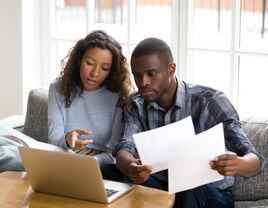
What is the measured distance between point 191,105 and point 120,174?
411 millimetres

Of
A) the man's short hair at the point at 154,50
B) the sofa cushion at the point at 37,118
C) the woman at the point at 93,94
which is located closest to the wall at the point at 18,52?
the sofa cushion at the point at 37,118

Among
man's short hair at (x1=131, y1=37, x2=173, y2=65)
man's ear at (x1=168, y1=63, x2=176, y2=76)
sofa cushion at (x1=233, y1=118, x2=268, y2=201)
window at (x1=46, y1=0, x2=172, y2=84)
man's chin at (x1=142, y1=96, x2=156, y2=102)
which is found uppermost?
window at (x1=46, y1=0, x2=172, y2=84)

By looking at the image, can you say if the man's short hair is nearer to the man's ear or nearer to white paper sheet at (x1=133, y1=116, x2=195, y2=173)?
the man's ear

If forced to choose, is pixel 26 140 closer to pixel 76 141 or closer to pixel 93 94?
pixel 76 141

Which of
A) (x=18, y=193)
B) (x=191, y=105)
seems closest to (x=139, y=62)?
(x=191, y=105)

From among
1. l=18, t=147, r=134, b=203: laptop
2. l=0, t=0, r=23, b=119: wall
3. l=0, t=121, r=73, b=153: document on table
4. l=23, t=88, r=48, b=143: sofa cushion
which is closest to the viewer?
l=18, t=147, r=134, b=203: laptop

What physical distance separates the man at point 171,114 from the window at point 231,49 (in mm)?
627

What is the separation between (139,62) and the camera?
2197 millimetres

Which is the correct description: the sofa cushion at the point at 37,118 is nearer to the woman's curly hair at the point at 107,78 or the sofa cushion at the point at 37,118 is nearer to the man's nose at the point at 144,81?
the woman's curly hair at the point at 107,78

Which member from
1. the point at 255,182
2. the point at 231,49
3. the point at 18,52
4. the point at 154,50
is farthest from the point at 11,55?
the point at 255,182

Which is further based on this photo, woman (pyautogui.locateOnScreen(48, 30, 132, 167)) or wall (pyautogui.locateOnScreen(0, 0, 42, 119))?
wall (pyautogui.locateOnScreen(0, 0, 42, 119))

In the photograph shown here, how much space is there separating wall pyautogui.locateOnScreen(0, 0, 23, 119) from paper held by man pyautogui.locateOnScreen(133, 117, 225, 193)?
169 cm

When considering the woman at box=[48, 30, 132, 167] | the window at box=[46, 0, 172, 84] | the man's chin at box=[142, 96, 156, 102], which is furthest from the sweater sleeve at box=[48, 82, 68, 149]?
the window at box=[46, 0, 172, 84]

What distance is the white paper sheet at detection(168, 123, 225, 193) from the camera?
5.82 feet
